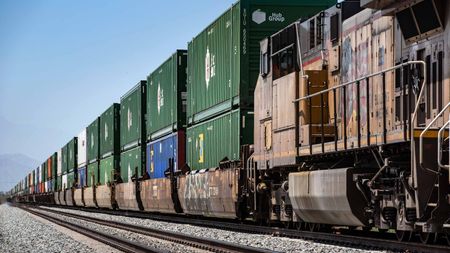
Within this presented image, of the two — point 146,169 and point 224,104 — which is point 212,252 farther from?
point 146,169

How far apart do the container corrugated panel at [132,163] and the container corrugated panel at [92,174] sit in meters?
6.83

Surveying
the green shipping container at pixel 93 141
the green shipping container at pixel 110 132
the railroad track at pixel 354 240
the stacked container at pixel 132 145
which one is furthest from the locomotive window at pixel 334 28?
the green shipping container at pixel 93 141

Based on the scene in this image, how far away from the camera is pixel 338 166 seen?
41.3 ft

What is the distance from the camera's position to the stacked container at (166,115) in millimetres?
24375

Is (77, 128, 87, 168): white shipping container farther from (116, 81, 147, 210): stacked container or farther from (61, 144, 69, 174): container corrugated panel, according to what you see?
(116, 81, 147, 210): stacked container

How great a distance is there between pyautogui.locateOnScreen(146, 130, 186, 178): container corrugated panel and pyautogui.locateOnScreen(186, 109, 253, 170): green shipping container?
61 centimetres

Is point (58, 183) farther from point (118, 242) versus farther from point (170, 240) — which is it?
point (118, 242)

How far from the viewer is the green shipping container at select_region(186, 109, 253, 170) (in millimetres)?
17875

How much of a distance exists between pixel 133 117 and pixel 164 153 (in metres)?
6.99

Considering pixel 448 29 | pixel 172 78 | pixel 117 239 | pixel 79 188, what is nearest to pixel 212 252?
pixel 117 239

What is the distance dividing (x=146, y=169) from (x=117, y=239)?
1474 cm

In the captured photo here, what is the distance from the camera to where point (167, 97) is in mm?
26016

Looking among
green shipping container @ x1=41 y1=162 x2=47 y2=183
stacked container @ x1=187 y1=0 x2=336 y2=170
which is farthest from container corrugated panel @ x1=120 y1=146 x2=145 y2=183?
→ green shipping container @ x1=41 y1=162 x2=47 y2=183

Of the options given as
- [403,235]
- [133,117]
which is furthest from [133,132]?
[403,235]
